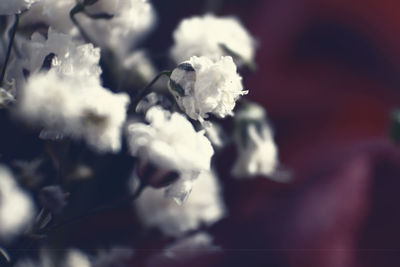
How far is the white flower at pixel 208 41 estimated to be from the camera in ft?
1.22

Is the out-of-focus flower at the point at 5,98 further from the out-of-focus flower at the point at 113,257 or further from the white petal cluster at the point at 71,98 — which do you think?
the out-of-focus flower at the point at 113,257

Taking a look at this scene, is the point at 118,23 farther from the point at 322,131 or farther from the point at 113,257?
the point at 322,131

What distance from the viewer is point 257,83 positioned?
0.66 meters

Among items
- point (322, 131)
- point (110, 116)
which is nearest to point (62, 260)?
point (110, 116)

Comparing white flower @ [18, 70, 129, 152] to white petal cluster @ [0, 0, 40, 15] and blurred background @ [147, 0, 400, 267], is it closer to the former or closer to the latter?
white petal cluster @ [0, 0, 40, 15]

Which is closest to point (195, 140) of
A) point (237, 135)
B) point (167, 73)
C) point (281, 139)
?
point (167, 73)

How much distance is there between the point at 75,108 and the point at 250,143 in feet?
0.58

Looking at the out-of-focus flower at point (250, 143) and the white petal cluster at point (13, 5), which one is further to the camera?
the out-of-focus flower at point (250, 143)

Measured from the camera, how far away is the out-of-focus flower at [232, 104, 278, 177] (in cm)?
43

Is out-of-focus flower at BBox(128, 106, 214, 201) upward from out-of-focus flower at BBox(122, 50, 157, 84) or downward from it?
downward

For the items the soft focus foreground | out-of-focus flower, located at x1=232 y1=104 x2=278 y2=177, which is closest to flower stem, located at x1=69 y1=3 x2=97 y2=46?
the soft focus foreground

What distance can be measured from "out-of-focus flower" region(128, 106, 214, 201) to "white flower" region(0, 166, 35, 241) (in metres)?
0.05

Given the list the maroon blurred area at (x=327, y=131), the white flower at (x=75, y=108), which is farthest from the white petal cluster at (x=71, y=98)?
the maroon blurred area at (x=327, y=131)

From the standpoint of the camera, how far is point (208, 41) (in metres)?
0.37
